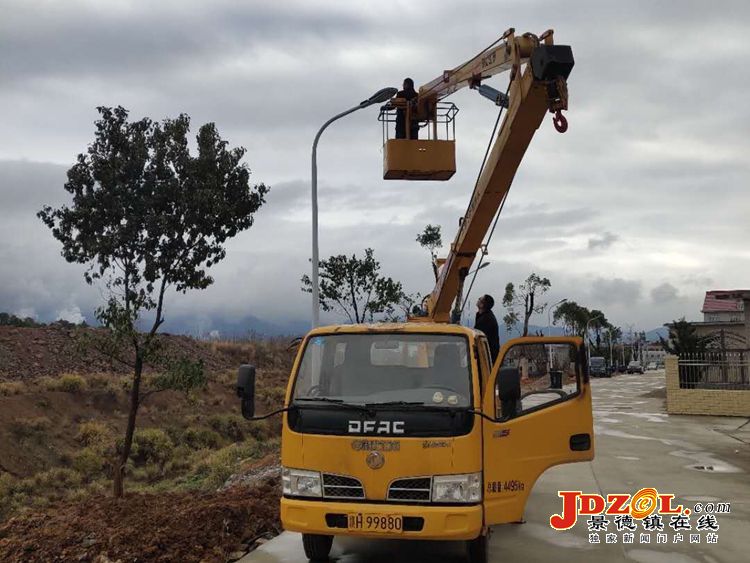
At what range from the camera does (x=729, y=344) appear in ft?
109

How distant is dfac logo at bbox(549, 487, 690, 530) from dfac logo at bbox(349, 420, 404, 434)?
3.26 m

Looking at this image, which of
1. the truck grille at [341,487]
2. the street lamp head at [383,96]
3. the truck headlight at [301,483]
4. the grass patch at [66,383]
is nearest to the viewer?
the truck grille at [341,487]

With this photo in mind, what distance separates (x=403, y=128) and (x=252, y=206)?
9.70 feet

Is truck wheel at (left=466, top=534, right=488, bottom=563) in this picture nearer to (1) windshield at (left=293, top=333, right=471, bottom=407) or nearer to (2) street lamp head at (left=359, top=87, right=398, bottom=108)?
(1) windshield at (left=293, top=333, right=471, bottom=407)

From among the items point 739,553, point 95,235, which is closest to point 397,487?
point 739,553

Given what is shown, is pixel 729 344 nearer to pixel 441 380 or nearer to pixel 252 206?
pixel 252 206

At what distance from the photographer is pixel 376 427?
5.52 m

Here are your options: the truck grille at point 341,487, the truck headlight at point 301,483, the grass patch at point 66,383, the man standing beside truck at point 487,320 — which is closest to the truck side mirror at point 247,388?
the truck headlight at point 301,483

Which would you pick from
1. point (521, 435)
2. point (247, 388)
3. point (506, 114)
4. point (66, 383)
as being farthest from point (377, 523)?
point (66, 383)

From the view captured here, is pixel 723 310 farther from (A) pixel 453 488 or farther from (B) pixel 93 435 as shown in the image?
(A) pixel 453 488

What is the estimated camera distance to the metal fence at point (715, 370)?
19922 mm

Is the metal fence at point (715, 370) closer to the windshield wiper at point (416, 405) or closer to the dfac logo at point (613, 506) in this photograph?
the dfac logo at point (613, 506)

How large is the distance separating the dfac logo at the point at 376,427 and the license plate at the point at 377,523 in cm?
65

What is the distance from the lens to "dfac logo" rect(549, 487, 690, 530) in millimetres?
7975
